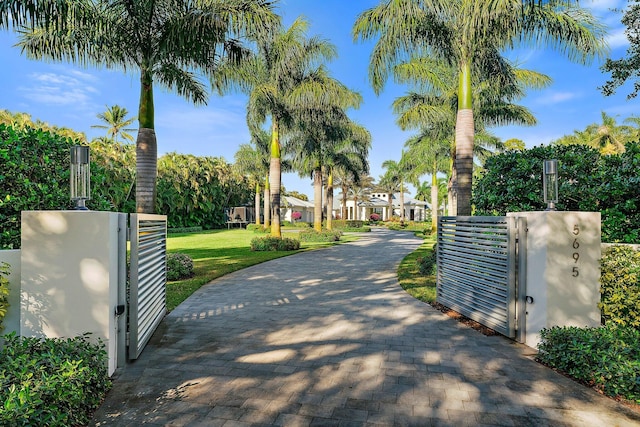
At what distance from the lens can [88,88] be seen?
10.7 m

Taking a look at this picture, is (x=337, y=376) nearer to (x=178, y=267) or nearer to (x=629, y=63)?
(x=178, y=267)

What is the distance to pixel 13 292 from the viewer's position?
132 inches

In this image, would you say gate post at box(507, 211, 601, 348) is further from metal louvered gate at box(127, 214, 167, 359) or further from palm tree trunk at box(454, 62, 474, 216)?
metal louvered gate at box(127, 214, 167, 359)

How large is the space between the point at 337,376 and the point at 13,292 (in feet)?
10.8

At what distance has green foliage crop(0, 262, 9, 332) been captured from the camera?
3.15 meters

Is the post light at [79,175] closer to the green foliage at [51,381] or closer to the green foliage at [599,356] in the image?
the green foliage at [51,381]

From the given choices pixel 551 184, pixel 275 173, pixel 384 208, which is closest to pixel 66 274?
pixel 551 184

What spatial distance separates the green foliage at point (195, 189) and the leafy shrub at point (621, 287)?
3102 centimetres

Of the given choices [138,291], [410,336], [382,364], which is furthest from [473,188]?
[138,291]

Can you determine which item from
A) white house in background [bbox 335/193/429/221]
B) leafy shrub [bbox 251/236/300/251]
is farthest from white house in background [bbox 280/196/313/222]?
leafy shrub [bbox 251/236/300/251]

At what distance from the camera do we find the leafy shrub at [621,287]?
401cm

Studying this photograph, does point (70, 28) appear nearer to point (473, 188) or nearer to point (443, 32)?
point (443, 32)

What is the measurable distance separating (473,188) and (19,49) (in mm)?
11767

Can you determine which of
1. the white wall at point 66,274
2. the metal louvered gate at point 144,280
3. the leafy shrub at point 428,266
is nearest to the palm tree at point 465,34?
the leafy shrub at point 428,266
